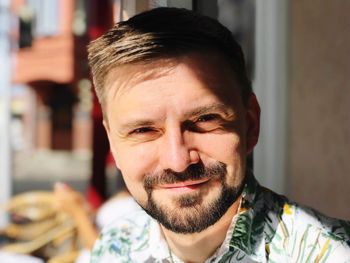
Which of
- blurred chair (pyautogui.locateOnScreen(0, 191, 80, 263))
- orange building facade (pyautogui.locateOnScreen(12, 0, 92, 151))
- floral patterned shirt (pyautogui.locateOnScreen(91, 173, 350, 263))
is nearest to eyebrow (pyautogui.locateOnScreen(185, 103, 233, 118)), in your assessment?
floral patterned shirt (pyautogui.locateOnScreen(91, 173, 350, 263))

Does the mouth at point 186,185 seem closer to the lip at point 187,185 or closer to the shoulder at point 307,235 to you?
the lip at point 187,185

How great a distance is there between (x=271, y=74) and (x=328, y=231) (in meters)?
0.29

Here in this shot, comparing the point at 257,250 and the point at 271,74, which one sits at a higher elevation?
the point at 271,74

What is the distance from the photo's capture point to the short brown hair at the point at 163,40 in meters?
0.64

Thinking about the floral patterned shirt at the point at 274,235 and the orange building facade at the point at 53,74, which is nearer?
the floral patterned shirt at the point at 274,235

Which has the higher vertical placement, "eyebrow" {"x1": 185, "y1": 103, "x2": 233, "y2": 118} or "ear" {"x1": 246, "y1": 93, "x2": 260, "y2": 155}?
"eyebrow" {"x1": 185, "y1": 103, "x2": 233, "y2": 118}

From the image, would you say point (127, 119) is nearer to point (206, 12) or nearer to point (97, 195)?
point (206, 12)

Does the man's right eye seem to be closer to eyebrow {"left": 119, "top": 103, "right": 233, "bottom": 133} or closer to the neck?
eyebrow {"left": 119, "top": 103, "right": 233, "bottom": 133}

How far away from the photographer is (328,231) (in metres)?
0.66

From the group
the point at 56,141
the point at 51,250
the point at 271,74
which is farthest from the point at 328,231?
the point at 56,141

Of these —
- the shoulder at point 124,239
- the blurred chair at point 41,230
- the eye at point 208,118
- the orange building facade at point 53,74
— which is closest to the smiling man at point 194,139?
the eye at point 208,118

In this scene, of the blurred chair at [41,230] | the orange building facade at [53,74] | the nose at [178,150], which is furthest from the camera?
the orange building facade at [53,74]

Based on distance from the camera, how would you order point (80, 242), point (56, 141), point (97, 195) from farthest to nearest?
point (56, 141) < point (97, 195) < point (80, 242)

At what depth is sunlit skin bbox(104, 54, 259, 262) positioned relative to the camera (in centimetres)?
63
